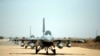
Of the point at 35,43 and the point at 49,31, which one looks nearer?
the point at 49,31

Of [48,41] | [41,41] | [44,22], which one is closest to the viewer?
[48,41]

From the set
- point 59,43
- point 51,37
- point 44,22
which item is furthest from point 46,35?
point 44,22

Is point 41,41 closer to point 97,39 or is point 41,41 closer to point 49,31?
point 49,31

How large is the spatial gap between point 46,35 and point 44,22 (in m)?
13.1

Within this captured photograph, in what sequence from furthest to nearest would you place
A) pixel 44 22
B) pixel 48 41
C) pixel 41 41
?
1. pixel 44 22
2. pixel 41 41
3. pixel 48 41

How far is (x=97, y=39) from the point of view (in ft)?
329

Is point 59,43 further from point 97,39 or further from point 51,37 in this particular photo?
point 97,39

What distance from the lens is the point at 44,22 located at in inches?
1978

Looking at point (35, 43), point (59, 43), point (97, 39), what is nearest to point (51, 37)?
point (59, 43)

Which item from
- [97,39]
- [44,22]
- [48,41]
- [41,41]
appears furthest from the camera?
[97,39]

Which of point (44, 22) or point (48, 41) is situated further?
point (44, 22)

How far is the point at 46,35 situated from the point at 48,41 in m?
1.14

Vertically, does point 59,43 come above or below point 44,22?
below

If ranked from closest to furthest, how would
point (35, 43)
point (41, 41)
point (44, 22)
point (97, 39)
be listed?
1. point (41, 41)
2. point (35, 43)
3. point (44, 22)
4. point (97, 39)
